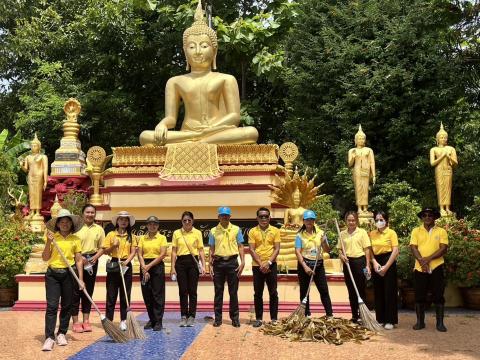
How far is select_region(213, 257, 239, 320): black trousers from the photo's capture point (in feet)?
24.5

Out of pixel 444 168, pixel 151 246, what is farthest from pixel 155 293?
pixel 444 168

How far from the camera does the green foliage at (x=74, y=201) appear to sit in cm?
1355

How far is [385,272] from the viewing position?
7.47 m

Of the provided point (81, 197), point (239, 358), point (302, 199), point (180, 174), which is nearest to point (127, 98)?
point (81, 197)

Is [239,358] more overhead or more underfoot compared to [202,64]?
more underfoot

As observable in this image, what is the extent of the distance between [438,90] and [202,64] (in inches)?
320

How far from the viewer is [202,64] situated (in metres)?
14.0

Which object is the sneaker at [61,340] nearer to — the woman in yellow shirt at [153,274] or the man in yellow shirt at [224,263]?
the woman in yellow shirt at [153,274]

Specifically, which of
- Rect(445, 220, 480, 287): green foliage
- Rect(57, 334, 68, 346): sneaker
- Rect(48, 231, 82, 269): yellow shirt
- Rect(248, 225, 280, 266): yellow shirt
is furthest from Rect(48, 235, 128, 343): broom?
Rect(445, 220, 480, 287): green foliage

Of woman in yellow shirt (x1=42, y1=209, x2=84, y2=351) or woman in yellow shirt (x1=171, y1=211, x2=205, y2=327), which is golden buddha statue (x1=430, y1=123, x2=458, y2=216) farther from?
woman in yellow shirt (x1=42, y1=209, x2=84, y2=351)

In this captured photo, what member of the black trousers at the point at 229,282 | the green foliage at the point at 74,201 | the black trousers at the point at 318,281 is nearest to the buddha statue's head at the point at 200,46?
the green foliage at the point at 74,201

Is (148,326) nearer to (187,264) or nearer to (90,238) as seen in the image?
(187,264)

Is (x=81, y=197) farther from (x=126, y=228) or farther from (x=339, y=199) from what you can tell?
(x=339, y=199)

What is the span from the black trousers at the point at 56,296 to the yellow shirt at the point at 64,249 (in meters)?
0.09
